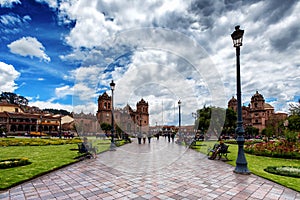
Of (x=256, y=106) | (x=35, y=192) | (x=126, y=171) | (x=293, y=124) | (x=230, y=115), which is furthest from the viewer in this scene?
(x=256, y=106)

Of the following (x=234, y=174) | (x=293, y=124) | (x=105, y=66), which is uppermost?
(x=105, y=66)

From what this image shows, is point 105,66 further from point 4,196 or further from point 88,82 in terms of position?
point 4,196

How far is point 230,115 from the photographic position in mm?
39750

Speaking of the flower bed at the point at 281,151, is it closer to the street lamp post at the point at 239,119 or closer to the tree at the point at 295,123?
the street lamp post at the point at 239,119

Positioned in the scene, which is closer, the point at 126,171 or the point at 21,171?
the point at 21,171

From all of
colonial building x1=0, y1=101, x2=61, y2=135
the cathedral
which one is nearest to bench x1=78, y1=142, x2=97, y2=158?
the cathedral

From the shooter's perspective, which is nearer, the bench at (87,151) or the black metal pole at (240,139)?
the black metal pole at (240,139)

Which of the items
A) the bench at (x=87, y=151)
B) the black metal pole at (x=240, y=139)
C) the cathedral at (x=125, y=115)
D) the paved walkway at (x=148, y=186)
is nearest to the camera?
the paved walkway at (x=148, y=186)

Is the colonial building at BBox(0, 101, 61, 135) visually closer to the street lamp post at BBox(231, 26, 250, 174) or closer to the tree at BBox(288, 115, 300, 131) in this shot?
the tree at BBox(288, 115, 300, 131)

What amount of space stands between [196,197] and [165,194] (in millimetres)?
735

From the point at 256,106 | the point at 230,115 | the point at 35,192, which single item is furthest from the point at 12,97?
the point at 35,192

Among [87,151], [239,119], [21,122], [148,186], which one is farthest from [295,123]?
[21,122]

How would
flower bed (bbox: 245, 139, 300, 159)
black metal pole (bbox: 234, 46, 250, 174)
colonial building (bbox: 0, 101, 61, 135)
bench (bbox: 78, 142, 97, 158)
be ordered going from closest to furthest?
1. black metal pole (bbox: 234, 46, 250, 174)
2. bench (bbox: 78, 142, 97, 158)
3. flower bed (bbox: 245, 139, 300, 159)
4. colonial building (bbox: 0, 101, 61, 135)

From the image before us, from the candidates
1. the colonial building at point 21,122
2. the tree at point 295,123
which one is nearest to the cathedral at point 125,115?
the colonial building at point 21,122
